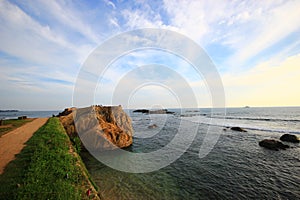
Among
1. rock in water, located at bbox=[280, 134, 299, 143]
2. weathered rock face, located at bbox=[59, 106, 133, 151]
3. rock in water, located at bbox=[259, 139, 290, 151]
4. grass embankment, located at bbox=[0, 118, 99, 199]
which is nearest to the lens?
grass embankment, located at bbox=[0, 118, 99, 199]

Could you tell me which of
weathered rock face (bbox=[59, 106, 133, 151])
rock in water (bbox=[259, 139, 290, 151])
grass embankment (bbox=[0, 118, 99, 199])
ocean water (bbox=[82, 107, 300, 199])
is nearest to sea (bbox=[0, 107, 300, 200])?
ocean water (bbox=[82, 107, 300, 199])

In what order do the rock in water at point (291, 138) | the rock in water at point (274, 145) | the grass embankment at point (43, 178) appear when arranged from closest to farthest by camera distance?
the grass embankment at point (43, 178) < the rock in water at point (274, 145) < the rock in water at point (291, 138)

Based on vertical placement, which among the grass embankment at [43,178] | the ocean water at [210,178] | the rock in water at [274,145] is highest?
the grass embankment at [43,178]

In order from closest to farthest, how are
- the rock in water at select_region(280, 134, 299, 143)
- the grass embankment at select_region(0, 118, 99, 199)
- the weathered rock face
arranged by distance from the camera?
the grass embankment at select_region(0, 118, 99, 199), the weathered rock face, the rock in water at select_region(280, 134, 299, 143)

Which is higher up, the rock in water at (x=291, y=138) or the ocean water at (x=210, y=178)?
the rock in water at (x=291, y=138)

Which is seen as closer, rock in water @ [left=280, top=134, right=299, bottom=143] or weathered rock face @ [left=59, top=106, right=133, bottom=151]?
weathered rock face @ [left=59, top=106, right=133, bottom=151]

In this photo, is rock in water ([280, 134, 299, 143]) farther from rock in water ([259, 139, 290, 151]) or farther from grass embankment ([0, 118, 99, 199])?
grass embankment ([0, 118, 99, 199])

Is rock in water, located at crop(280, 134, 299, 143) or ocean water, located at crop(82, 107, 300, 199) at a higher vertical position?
rock in water, located at crop(280, 134, 299, 143)

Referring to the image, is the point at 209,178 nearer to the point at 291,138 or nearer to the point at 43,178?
the point at 43,178

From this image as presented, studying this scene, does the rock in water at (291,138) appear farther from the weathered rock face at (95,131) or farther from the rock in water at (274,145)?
the weathered rock face at (95,131)

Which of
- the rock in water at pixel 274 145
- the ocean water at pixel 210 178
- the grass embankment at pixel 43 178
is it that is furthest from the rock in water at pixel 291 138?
the grass embankment at pixel 43 178

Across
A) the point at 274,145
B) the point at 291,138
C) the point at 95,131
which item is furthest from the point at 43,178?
the point at 291,138

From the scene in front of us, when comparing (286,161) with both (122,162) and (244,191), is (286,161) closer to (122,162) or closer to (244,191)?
(244,191)

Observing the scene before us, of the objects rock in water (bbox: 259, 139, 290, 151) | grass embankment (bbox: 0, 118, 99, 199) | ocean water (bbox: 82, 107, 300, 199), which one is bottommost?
ocean water (bbox: 82, 107, 300, 199)
